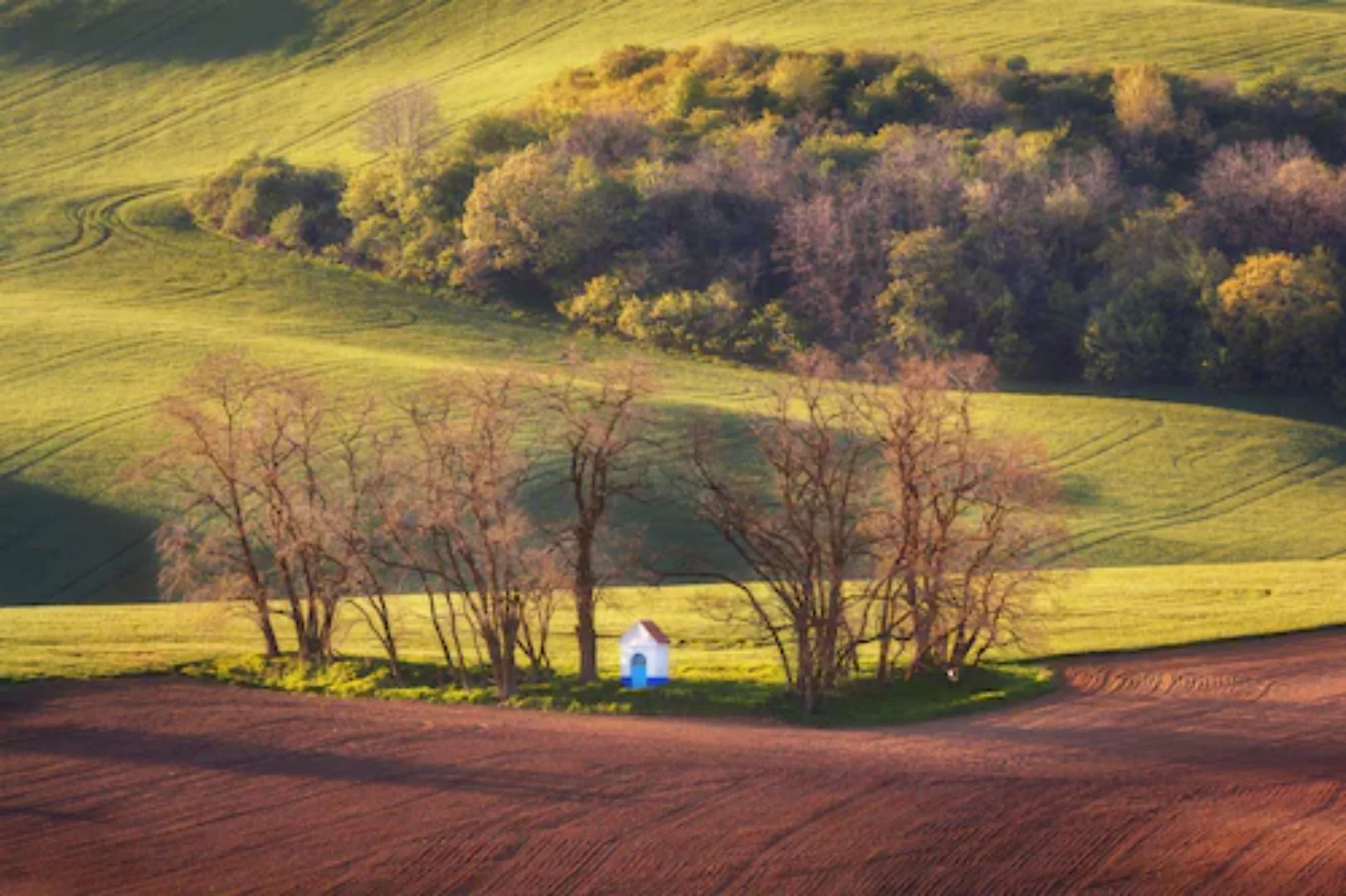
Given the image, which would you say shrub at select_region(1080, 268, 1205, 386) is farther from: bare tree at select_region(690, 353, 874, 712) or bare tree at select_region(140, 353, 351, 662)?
bare tree at select_region(140, 353, 351, 662)

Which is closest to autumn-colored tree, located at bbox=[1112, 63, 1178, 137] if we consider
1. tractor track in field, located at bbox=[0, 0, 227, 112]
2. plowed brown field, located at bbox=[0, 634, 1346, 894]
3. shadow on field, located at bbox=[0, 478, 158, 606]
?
shadow on field, located at bbox=[0, 478, 158, 606]

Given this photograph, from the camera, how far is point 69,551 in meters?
55.3

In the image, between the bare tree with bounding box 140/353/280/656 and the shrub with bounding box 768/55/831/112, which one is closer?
the bare tree with bounding box 140/353/280/656

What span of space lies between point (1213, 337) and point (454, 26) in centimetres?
6820

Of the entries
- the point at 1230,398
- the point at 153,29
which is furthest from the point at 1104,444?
the point at 153,29

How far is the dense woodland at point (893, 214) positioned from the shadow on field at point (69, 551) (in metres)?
32.1

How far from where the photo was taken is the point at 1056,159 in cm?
9188

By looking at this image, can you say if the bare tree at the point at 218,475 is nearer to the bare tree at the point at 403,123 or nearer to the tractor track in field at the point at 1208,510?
the tractor track in field at the point at 1208,510

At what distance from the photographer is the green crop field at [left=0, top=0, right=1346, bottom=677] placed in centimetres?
5297

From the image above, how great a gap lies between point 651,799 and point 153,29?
373 feet

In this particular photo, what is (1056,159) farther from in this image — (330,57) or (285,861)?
(285,861)

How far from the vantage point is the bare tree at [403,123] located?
106 m

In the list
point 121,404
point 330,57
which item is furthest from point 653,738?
point 330,57

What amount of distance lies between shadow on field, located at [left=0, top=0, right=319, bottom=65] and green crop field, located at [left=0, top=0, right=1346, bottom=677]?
0.65 feet
